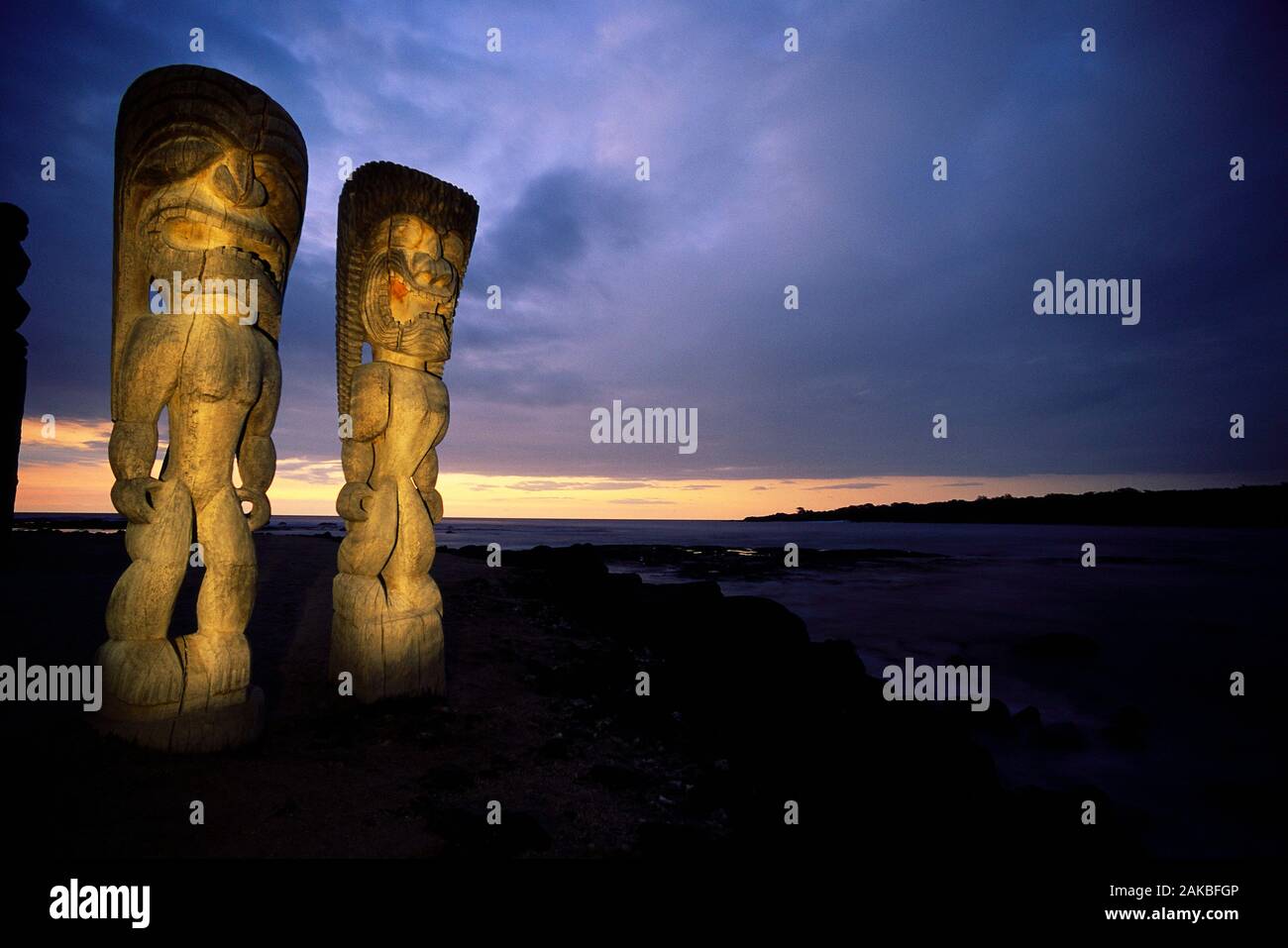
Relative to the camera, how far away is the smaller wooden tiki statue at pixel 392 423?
4.55 m

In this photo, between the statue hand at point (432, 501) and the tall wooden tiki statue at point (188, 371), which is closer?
the tall wooden tiki statue at point (188, 371)

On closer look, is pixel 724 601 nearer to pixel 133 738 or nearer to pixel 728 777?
pixel 728 777

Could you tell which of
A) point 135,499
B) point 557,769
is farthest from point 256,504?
point 557,769

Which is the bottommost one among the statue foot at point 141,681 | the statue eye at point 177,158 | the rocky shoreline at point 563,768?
the rocky shoreline at point 563,768

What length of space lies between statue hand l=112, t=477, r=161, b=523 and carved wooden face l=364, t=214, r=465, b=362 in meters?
1.95

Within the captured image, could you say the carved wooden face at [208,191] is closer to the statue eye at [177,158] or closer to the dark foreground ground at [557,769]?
the statue eye at [177,158]

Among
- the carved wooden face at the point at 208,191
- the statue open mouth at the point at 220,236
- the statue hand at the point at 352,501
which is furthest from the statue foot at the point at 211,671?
the statue open mouth at the point at 220,236

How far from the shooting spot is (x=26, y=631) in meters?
5.67

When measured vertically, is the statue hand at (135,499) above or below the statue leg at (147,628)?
above

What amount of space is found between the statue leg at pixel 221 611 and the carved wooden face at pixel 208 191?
1321mm

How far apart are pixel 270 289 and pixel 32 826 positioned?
10.1 ft

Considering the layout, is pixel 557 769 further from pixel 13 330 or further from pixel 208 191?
pixel 13 330

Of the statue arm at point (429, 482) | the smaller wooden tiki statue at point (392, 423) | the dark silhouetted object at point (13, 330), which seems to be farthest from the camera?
the dark silhouetted object at point (13, 330)
